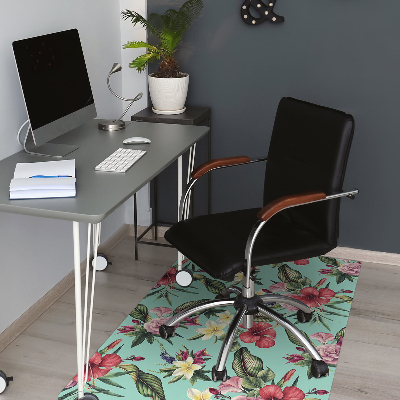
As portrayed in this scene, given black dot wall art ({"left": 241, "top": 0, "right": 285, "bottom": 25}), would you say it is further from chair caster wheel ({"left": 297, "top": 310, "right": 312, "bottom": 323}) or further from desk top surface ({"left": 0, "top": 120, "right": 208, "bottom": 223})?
chair caster wheel ({"left": 297, "top": 310, "right": 312, "bottom": 323})

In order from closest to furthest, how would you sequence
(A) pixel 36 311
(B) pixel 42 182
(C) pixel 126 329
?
(B) pixel 42 182 < (C) pixel 126 329 < (A) pixel 36 311

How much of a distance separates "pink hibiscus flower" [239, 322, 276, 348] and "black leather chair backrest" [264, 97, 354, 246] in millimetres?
539

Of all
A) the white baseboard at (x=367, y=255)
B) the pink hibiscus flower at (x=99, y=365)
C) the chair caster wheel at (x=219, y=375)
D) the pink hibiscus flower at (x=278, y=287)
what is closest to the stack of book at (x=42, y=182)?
the pink hibiscus flower at (x=99, y=365)

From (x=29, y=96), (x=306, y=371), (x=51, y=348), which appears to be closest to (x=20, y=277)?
(x=51, y=348)

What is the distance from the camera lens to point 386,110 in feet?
11.2

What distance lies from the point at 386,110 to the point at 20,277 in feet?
7.00

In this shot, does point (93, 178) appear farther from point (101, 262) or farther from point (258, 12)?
point (258, 12)

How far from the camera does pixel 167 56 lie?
3.46 meters

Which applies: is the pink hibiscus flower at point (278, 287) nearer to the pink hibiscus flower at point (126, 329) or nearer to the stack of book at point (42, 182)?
the pink hibiscus flower at point (126, 329)

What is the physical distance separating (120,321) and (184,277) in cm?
47

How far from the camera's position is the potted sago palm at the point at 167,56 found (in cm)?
340

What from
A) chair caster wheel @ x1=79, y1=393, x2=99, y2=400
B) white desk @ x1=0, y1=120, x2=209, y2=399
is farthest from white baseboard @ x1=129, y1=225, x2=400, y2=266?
chair caster wheel @ x1=79, y1=393, x2=99, y2=400

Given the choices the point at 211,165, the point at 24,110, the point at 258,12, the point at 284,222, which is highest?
the point at 258,12

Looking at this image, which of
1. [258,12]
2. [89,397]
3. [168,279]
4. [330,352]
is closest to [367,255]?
[330,352]
